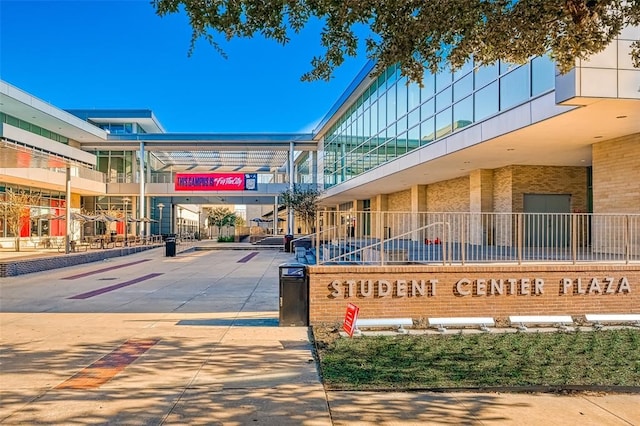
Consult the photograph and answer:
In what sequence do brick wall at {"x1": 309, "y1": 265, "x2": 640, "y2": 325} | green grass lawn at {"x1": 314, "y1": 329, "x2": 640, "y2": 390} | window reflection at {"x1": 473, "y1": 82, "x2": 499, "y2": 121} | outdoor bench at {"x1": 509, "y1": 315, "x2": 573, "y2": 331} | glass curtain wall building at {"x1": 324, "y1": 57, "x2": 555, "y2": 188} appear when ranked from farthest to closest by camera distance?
window reflection at {"x1": 473, "y1": 82, "x2": 499, "y2": 121} < glass curtain wall building at {"x1": 324, "y1": 57, "x2": 555, "y2": 188} < brick wall at {"x1": 309, "y1": 265, "x2": 640, "y2": 325} < outdoor bench at {"x1": 509, "y1": 315, "x2": 573, "y2": 331} < green grass lawn at {"x1": 314, "y1": 329, "x2": 640, "y2": 390}

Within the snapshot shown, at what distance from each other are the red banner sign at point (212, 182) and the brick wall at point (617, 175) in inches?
1315

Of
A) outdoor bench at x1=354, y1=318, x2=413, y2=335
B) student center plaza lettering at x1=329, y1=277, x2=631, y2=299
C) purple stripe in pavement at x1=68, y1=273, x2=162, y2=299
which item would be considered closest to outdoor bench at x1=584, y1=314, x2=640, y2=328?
student center plaza lettering at x1=329, y1=277, x2=631, y2=299

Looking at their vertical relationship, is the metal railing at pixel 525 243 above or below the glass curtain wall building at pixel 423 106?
below

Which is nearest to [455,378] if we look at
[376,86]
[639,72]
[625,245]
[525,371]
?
[525,371]

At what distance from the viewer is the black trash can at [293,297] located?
9.09 metres

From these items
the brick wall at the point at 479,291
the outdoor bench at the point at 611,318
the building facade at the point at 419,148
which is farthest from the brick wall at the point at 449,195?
the outdoor bench at the point at 611,318

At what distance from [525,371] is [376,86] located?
23.5 metres

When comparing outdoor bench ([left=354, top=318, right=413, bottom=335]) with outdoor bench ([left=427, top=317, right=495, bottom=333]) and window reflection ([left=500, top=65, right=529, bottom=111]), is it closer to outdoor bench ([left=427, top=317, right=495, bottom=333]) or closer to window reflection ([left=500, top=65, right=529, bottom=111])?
outdoor bench ([left=427, top=317, right=495, bottom=333])

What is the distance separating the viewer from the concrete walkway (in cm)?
479

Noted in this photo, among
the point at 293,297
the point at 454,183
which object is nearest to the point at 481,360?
the point at 293,297

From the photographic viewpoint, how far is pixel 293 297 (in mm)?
9164

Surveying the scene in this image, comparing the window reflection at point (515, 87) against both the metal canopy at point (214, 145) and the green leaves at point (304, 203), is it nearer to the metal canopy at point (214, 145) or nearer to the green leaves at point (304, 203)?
the green leaves at point (304, 203)

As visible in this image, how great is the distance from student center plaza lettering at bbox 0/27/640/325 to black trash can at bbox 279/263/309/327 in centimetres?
20

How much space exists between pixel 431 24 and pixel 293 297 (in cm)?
542
